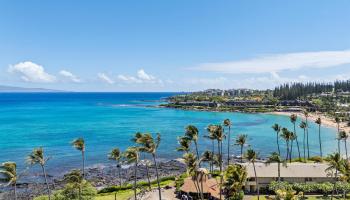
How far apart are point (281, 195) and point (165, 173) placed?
50.0m

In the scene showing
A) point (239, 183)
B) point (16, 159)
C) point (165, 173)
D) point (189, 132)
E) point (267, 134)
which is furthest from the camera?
point (267, 134)

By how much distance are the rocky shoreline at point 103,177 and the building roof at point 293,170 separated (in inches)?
910

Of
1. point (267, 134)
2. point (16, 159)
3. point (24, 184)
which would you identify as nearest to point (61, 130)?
point (16, 159)

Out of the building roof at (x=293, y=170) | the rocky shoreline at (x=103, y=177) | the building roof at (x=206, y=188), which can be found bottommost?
the rocky shoreline at (x=103, y=177)

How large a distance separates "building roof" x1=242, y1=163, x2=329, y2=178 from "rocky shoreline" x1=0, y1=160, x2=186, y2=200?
23114 millimetres

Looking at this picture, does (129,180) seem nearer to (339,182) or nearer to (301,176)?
(301,176)

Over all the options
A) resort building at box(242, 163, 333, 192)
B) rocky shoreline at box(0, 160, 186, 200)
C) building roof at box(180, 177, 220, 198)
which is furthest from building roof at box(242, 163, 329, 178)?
rocky shoreline at box(0, 160, 186, 200)

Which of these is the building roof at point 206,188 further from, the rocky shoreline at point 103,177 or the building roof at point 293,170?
the rocky shoreline at point 103,177

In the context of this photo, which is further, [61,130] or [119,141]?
[61,130]

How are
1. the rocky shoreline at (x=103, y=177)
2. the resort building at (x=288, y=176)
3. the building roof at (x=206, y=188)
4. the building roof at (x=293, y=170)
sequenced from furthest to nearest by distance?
the rocky shoreline at (x=103, y=177), the building roof at (x=293, y=170), the resort building at (x=288, y=176), the building roof at (x=206, y=188)

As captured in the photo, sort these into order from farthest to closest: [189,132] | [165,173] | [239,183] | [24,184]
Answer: [165,173] < [24,184] < [189,132] < [239,183]

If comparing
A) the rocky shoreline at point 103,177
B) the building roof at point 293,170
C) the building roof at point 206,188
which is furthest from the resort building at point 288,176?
the rocky shoreline at point 103,177

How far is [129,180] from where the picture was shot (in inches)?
3002

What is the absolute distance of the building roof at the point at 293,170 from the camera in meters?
63.1
